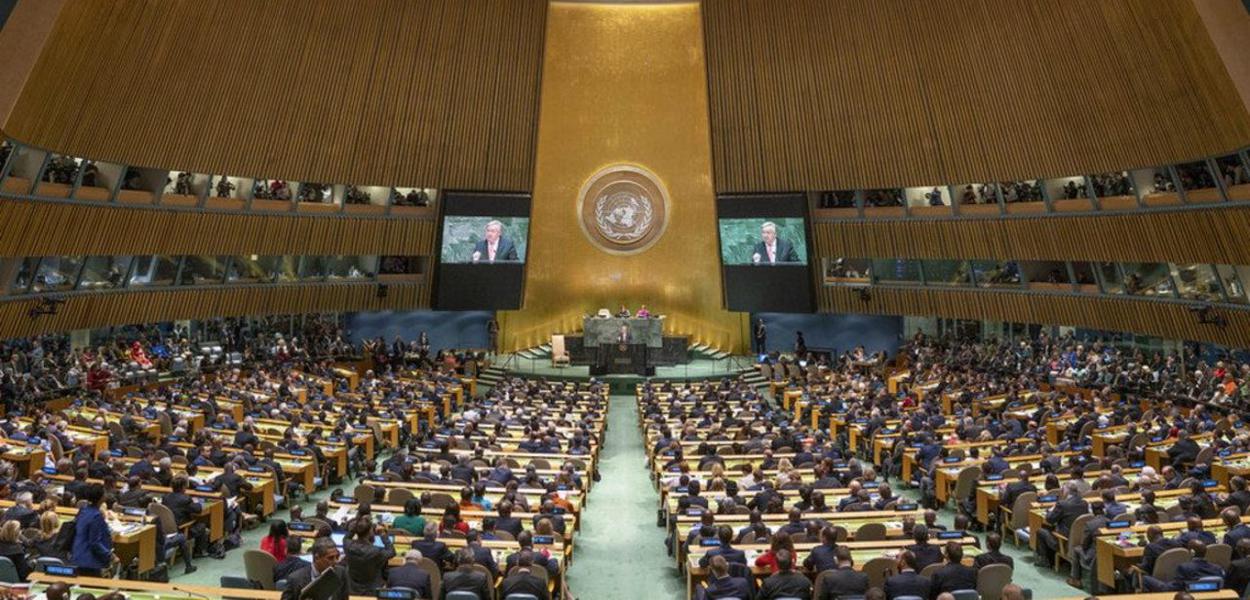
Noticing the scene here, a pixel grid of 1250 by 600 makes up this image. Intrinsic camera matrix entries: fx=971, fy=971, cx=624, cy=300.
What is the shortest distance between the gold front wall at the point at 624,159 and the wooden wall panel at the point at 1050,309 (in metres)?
5.16

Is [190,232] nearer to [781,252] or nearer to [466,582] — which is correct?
[781,252]

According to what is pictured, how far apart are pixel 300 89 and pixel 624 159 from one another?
11105mm

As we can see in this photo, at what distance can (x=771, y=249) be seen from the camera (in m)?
28.8

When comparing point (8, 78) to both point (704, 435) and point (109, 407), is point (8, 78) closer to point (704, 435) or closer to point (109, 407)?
point (109, 407)

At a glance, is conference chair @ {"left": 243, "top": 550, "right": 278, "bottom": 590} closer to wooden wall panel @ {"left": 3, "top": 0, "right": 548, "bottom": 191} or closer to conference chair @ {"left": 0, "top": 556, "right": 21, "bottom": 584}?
conference chair @ {"left": 0, "top": 556, "right": 21, "bottom": 584}

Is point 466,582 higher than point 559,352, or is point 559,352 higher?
point 559,352

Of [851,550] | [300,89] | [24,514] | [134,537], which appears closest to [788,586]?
[851,550]

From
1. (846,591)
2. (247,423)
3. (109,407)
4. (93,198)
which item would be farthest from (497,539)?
(93,198)

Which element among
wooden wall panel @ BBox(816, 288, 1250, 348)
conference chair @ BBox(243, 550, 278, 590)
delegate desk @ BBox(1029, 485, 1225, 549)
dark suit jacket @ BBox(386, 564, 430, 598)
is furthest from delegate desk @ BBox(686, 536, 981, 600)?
wooden wall panel @ BBox(816, 288, 1250, 348)

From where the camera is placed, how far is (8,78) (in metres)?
15.8

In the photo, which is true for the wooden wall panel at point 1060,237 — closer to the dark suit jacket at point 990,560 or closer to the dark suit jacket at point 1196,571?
the dark suit jacket at point 1196,571

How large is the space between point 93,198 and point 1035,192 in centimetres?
2185

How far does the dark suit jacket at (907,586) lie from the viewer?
8.30 m

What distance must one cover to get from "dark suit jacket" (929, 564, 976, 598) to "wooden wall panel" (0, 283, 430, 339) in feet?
59.6
